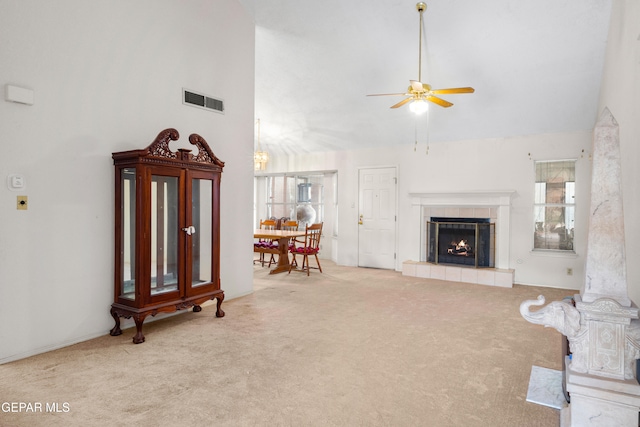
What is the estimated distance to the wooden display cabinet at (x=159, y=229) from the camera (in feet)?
10.8

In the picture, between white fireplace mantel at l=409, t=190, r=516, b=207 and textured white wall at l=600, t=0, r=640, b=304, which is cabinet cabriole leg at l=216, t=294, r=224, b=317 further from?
white fireplace mantel at l=409, t=190, r=516, b=207

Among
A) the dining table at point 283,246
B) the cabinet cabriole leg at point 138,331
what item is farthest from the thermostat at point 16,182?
the dining table at point 283,246

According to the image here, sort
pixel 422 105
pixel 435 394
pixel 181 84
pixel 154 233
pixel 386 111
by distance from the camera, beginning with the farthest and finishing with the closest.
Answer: pixel 386 111, pixel 181 84, pixel 422 105, pixel 154 233, pixel 435 394

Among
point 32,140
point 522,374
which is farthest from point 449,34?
point 32,140

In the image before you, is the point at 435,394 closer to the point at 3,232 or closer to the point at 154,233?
the point at 154,233

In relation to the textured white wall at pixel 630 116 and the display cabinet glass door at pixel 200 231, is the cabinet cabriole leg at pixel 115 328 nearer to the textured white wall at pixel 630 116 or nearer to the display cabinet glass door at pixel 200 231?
the display cabinet glass door at pixel 200 231

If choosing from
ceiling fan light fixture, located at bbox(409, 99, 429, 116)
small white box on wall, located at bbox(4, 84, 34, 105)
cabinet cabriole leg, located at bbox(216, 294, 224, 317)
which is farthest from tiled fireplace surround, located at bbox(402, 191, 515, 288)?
small white box on wall, located at bbox(4, 84, 34, 105)

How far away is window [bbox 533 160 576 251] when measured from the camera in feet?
18.8

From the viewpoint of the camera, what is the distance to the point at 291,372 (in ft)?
8.84

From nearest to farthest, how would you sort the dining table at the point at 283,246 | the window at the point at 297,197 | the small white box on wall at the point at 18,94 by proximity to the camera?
the small white box on wall at the point at 18,94
the dining table at the point at 283,246
the window at the point at 297,197

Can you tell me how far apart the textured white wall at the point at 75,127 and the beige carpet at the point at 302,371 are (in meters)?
0.34

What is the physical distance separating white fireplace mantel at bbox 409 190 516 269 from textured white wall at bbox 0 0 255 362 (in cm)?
409

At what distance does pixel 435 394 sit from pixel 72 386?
2.40 m

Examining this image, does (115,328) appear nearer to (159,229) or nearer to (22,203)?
(159,229)
